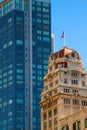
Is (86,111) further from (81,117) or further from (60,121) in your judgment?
(60,121)

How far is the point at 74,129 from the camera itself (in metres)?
188

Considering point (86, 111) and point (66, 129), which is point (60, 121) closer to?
point (66, 129)

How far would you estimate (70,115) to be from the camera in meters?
190

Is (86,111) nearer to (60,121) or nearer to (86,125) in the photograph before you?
(86,125)

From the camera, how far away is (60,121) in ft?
653

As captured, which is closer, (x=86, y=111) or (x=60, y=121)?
(x=86, y=111)

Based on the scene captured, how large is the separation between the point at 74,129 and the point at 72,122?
2.28 meters

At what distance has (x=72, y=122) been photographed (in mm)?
188750

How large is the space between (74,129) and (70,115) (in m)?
4.79

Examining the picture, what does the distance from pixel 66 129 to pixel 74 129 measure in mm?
5995

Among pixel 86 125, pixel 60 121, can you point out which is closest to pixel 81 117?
pixel 86 125

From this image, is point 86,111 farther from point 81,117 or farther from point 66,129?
point 66,129

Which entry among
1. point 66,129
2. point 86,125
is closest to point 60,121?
point 66,129

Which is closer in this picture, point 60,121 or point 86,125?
point 86,125
